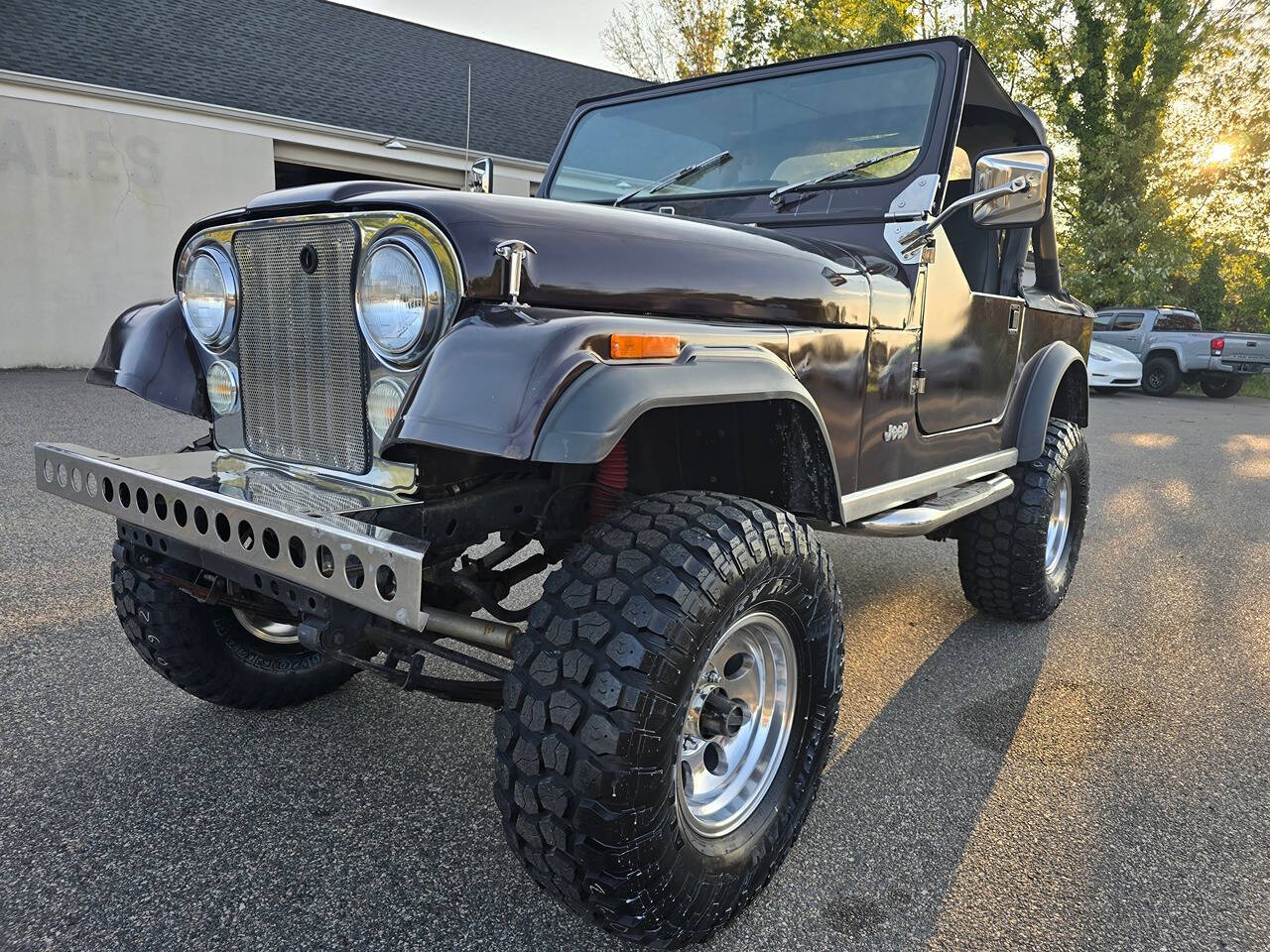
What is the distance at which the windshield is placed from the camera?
112 inches

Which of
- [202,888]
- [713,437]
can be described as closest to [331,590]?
[202,888]

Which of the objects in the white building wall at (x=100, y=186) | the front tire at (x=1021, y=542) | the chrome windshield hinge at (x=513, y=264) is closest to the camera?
the chrome windshield hinge at (x=513, y=264)

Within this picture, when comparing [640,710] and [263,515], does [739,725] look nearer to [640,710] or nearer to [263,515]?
[640,710]

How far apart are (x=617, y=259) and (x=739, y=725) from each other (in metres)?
1.03

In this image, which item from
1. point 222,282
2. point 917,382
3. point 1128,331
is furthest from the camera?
point 1128,331

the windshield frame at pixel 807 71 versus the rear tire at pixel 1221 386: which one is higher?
the windshield frame at pixel 807 71

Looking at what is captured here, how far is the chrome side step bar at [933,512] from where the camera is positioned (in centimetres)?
250

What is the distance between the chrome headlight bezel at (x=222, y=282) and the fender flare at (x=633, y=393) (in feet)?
3.47

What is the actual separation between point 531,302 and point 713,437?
29.2 inches

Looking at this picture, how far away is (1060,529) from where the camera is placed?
13.4ft

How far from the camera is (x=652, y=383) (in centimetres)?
158

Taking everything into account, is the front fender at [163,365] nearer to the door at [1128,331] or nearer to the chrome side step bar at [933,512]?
the chrome side step bar at [933,512]

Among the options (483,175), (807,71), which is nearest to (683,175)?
(807,71)

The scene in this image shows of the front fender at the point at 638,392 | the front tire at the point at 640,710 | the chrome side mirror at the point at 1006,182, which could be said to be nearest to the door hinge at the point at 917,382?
the chrome side mirror at the point at 1006,182
